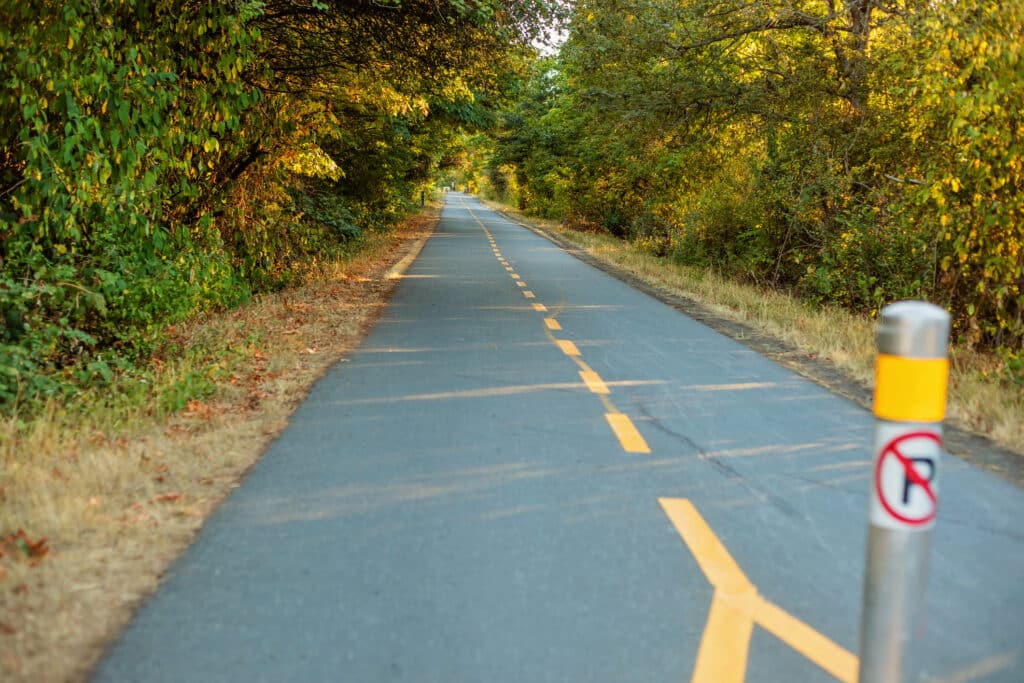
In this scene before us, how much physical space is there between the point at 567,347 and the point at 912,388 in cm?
778

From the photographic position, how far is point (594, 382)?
322 inches

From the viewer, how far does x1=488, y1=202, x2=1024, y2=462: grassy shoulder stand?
6957 millimetres

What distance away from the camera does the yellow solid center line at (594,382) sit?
783 cm

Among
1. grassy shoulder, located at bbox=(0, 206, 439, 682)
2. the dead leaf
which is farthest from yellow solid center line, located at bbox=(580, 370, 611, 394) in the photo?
the dead leaf

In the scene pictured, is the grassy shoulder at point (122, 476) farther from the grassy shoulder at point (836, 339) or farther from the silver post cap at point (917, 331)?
the grassy shoulder at point (836, 339)

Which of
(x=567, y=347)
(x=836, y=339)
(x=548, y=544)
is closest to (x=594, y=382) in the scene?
(x=567, y=347)

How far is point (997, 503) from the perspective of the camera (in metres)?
5.04

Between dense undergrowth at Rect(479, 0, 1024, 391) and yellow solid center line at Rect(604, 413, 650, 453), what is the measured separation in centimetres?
362

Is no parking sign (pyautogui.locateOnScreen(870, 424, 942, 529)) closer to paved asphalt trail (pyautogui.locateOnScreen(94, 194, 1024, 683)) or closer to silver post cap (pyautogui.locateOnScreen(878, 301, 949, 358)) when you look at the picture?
silver post cap (pyautogui.locateOnScreen(878, 301, 949, 358))

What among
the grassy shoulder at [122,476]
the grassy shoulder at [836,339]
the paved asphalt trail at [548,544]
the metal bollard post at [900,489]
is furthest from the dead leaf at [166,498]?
the grassy shoulder at [836,339]

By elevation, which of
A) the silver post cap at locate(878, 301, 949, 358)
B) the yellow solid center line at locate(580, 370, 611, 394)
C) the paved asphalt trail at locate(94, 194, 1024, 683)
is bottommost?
the yellow solid center line at locate(580, 370, 611, 394)

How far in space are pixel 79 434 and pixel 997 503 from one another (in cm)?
538

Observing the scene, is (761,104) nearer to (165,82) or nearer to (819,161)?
(819,161)

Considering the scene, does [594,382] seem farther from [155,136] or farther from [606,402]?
[155,136]
